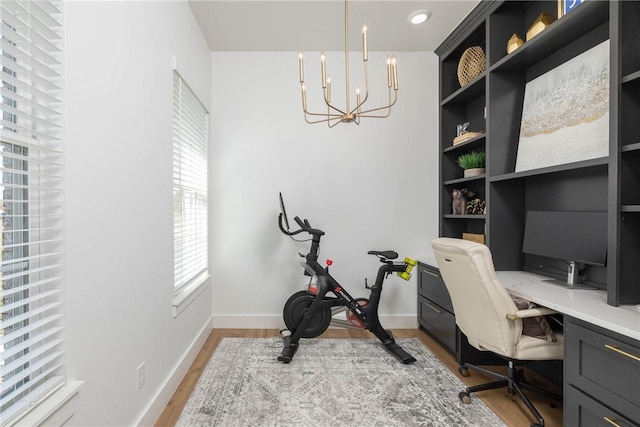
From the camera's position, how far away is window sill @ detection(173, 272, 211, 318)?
2139mm

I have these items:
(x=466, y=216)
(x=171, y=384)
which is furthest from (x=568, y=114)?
(x=171, y=384)

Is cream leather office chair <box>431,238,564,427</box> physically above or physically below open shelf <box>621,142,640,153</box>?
below

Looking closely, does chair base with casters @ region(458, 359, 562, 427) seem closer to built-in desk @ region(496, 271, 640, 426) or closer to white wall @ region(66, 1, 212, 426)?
built-in desk @ region(496, 271, 640, 426)

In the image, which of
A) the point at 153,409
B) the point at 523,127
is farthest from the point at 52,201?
the point at 523,127

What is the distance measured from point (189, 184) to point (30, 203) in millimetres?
1557

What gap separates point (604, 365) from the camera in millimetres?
1312

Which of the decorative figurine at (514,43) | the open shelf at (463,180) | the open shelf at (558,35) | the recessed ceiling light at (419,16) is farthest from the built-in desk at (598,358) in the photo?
the recessed ceiling light at (419,16)

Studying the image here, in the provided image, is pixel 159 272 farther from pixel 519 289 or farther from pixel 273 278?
pixel 519 289

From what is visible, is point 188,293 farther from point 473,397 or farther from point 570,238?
point 570,238

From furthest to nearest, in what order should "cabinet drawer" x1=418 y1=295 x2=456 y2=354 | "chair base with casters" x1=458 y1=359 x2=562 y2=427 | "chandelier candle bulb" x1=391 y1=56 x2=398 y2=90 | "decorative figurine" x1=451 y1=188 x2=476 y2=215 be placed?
"decorative figurine" x1=451 y1=188 x2=476 y2=215, "cabinet drawer" x1=418 y1=295 x2=456 y2=354, "chair base with casters" x1=458 y1=359 x2=562 y2=427, "chandelier candle bulb" x1=391 y1=56 x2=398 y2=90

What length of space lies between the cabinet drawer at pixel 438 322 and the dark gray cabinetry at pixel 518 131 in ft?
2.09

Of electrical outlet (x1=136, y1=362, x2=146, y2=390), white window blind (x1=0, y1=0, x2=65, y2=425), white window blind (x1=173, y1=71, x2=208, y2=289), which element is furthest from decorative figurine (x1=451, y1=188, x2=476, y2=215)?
white window blind (x1=0, y1=0, x2=65, y2=425)

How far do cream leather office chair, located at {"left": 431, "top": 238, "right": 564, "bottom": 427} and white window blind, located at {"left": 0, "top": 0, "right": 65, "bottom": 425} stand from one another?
6.17ft

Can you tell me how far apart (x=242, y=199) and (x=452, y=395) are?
8.15ft
